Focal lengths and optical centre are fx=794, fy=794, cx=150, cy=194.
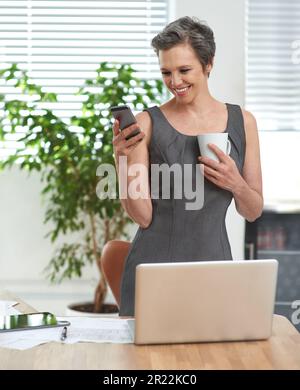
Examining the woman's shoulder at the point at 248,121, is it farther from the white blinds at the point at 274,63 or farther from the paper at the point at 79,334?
the white blinds at the point at 274,63

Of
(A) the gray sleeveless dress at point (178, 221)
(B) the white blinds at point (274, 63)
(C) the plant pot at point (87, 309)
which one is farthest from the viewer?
(B) the white blinds at point (274, 63)

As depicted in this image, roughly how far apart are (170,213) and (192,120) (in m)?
0.33

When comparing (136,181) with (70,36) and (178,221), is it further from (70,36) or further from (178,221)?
(70,36)

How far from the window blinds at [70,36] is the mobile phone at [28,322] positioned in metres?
2.40

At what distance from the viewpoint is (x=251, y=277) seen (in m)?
2.00

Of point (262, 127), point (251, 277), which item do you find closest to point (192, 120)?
point (251, 277)

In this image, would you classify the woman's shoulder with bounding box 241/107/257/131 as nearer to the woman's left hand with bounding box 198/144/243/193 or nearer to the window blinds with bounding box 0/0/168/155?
the woman's left hand with bounding box 198/144/243/193

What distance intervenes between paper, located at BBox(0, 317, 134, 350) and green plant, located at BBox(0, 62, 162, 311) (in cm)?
180

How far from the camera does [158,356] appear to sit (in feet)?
6.33

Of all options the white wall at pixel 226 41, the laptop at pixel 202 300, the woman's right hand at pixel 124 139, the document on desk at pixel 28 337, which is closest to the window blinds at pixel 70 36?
the white wall at pixel 226 41

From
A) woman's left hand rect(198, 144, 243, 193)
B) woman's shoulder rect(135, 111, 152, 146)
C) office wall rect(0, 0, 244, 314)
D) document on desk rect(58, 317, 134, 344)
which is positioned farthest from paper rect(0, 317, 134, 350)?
office wall rect(0, 0, 244, 314)

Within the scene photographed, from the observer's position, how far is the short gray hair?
2498 mm

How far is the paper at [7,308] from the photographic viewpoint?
236 centimetres
